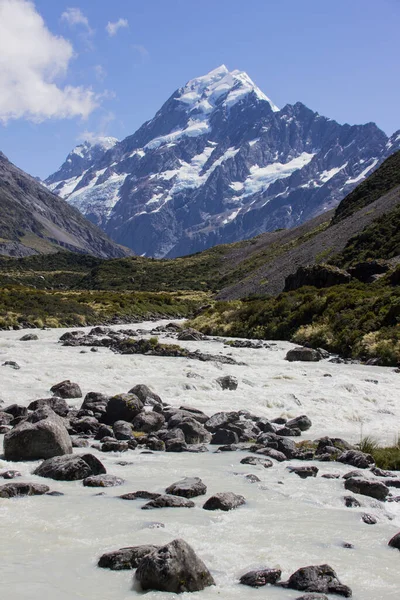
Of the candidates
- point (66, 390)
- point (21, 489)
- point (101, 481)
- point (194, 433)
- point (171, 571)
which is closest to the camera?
point (171, 571)

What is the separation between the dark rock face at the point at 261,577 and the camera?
25.2 feet

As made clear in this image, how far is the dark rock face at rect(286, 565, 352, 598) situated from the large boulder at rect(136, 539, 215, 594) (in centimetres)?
121

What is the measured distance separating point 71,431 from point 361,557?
983 centimetres

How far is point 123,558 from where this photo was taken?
8.04 m

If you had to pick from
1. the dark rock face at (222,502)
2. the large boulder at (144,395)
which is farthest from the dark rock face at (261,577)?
the large boulder at (144,395)

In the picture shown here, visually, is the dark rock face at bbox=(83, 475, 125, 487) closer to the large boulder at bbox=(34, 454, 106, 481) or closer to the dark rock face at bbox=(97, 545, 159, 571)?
the large boulder at bbox=(34, 454, 106, 481)

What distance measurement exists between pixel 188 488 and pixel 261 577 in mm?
3683

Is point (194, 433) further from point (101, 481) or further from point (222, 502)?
point (222, 502)

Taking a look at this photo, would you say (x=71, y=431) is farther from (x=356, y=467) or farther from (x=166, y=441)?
(x=356, y=467)

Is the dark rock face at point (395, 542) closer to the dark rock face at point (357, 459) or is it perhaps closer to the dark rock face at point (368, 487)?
the dark rock face at point (368, 487)

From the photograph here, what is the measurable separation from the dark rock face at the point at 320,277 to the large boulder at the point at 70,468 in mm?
51373

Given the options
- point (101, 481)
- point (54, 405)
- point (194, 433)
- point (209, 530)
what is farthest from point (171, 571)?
point (54, 405)

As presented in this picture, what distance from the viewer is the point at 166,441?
1568cm

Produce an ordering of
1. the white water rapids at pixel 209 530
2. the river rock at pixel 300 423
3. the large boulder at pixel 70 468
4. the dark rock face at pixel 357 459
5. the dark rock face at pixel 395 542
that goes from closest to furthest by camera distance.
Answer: the white water rapids at pixel 209 530
the dark rock face at pixel 395 542
the large boulder at pixel 70 468
the dark rock face at pixel 357 459
the river rock at pixel 300 423
